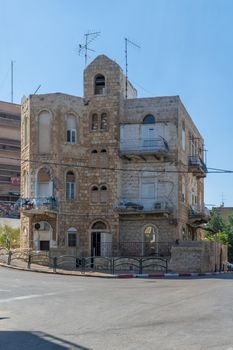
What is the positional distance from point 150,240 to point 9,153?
43913 millimetres

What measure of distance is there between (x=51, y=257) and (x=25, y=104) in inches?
532

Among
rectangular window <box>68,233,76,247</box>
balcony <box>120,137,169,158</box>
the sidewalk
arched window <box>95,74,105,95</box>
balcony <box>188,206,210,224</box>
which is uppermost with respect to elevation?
arched window <box>95,74,105,95</box>

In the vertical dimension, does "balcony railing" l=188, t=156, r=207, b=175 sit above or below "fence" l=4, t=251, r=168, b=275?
above

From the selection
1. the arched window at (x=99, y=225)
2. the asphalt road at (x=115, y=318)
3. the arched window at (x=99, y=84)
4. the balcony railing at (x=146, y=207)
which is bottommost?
the asphalt road at (x=115, y=318)

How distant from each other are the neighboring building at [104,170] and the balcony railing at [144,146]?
0.23 feet

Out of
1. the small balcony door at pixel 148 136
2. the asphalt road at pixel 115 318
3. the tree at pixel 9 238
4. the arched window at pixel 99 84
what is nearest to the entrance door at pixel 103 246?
the small balcony door at pixel 148 136

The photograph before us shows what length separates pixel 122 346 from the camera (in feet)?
32.3

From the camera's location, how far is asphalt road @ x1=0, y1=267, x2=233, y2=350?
10.3 metres

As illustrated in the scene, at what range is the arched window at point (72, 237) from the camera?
138 feet

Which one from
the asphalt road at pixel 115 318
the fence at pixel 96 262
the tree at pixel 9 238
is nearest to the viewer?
the asphalt road at pixel 115 318

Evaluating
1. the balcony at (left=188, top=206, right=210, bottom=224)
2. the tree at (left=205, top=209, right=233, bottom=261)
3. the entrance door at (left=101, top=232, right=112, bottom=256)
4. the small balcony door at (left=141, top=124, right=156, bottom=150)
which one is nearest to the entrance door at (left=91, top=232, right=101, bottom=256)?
the entrance door at (left=101, top=232, right=112, bottom=256)

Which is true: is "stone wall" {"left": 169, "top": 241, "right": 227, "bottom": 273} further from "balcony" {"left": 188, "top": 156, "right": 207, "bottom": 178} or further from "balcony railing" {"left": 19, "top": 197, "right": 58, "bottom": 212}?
"balcony" {"left": 188, "top": 156, "right": 207, "bottom": 178}

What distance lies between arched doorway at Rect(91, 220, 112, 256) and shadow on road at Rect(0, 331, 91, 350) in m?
30.4

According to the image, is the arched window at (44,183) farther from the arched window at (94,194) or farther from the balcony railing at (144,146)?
the balcony railing at (144,146)
